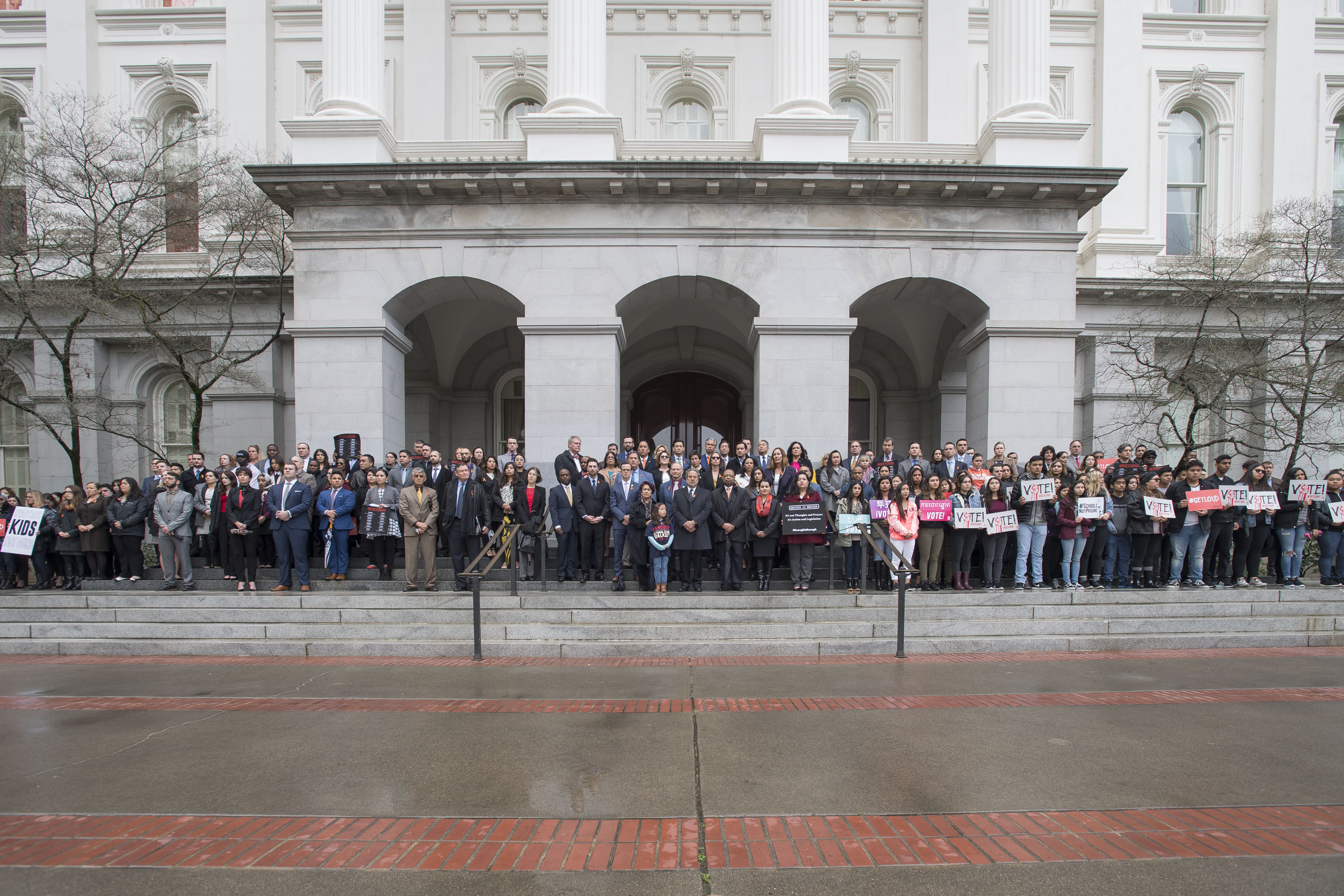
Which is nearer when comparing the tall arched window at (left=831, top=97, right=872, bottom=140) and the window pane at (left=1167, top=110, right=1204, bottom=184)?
the window pane at (left=1167, top=110, right=1204, bottom=184)

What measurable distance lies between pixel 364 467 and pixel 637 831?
9438 mm

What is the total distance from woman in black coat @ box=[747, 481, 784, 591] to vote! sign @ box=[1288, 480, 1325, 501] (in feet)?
25.5

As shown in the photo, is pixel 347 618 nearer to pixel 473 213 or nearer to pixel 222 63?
pixel 473 213

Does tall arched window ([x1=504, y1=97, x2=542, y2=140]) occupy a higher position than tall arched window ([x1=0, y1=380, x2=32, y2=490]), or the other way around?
tall arched window ([x1=504, y1=97, x2=542, y2=140])

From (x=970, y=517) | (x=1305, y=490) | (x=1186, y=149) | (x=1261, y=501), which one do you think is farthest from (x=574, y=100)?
(x=1186, y=149)

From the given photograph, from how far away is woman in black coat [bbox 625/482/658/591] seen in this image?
35.1 ft

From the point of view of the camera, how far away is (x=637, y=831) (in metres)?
4.08

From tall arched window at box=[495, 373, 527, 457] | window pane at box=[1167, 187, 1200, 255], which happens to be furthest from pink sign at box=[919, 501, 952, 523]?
window pane at box=[1167, 187, 1200, 255]

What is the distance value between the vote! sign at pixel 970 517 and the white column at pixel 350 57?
44.7 feet

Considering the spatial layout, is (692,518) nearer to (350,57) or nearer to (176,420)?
(350,57)

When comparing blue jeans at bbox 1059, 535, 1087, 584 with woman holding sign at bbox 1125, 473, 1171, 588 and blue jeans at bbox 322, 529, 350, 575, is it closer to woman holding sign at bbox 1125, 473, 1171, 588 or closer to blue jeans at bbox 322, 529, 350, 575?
woman holding sign at bbox 1125, 473, 1171, 588

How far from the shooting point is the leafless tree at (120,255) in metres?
14.9

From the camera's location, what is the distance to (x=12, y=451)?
68.2 ft

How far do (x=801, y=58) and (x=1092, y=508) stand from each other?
34.2 feet
